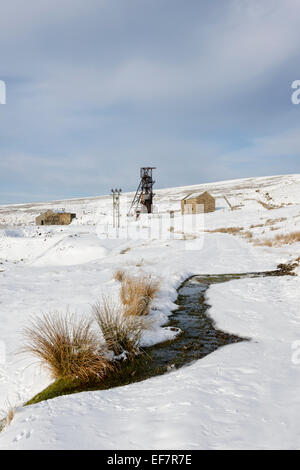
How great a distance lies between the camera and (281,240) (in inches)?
701

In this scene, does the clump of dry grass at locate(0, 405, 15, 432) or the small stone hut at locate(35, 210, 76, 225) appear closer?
the clump of dry grass at locate(0, 405, 15, 432)

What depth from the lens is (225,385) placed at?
3.87 metres

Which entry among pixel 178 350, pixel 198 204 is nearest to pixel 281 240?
pixel 178 350

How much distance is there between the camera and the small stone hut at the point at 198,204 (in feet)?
144

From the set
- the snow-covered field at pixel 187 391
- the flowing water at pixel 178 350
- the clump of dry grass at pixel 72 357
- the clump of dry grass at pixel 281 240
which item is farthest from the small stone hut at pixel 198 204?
the clump of dry grass at pixel 72 357

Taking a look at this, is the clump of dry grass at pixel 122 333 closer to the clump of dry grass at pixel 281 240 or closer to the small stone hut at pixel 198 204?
the clump of dry grass at pixel 281 240

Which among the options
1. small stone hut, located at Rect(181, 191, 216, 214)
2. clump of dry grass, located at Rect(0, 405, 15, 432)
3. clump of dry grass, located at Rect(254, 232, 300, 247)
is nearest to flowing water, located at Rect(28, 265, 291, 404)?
clump of dry grass, located at Rect(0, 405, 15, 432)

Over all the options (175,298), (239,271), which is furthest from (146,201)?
(175,298)

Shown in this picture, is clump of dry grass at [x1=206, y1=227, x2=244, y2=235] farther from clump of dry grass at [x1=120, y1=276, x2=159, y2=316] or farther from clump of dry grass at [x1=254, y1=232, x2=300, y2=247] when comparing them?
clump of dry grass at [x1=120, y1=276, x2=159, y2=316]

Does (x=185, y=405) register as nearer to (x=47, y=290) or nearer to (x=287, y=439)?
(x=287, y=439)

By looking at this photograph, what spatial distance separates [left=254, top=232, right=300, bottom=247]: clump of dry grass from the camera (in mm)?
17141

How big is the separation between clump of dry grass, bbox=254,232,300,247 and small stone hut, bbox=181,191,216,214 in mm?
25153

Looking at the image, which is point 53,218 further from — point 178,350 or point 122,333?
point 178,350
